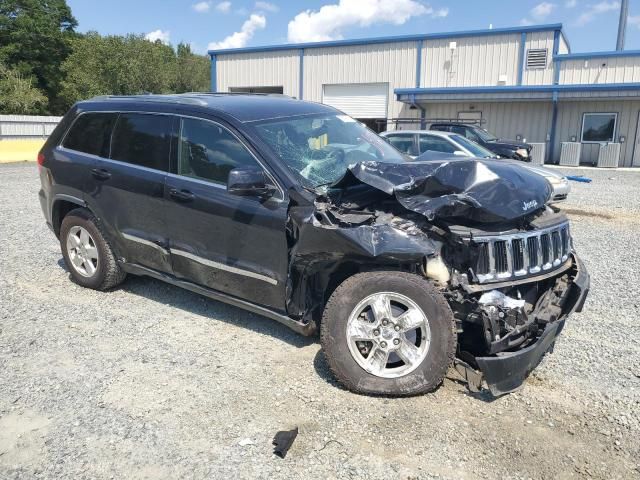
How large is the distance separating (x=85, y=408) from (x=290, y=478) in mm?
1471

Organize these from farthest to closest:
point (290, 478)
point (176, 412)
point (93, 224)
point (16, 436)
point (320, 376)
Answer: point (93, 224) < point (320, 376) < point (176, 412) < point (16, 436) < point (290, 478)

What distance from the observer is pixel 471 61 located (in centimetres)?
2612

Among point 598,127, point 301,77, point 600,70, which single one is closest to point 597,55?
point 600,70

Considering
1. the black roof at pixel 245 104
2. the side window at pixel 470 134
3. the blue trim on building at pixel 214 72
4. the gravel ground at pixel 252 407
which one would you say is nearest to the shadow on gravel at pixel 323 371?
the gravel ground at pixel 252 407

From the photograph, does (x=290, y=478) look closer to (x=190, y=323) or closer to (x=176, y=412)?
(x=176, y=412)

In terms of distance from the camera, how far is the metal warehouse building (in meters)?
23.2

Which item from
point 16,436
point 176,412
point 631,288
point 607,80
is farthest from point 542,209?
point 607,80

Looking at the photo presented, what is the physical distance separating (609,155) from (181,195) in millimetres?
22831

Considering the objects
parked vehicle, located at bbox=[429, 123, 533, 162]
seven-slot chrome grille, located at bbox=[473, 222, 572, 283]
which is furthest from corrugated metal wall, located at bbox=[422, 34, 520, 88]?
seven-slot chrome grille, located at bbox=[473, 222, 572, 283]

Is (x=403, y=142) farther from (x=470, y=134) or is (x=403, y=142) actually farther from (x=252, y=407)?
(x=252, y=407)

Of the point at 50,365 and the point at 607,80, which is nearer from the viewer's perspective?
the point at 50,365

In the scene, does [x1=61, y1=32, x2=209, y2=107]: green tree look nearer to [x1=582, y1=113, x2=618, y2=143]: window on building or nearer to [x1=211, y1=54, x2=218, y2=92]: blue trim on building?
[x1=211, y1=54, x2=218, y2=92]: blue trim on building

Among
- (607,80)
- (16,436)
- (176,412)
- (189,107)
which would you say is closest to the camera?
(16,436)

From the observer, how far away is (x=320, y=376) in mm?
3736
